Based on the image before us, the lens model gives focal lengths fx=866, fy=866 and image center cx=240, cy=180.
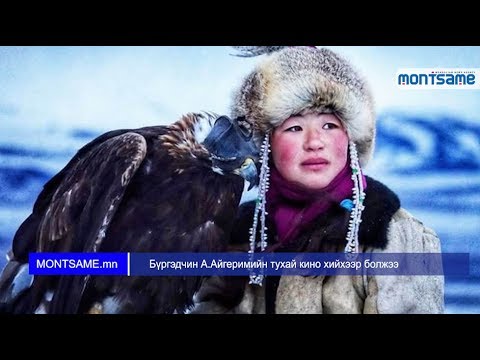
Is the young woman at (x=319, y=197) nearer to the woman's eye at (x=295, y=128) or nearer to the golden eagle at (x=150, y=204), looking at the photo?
the woman's eye at (x=295, y=128)

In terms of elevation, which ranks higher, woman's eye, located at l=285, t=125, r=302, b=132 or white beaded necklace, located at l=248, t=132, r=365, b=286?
woman's eye, located at l=285, t=125, r=302, b=132

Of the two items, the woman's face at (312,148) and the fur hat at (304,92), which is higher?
the fur hat at (304,92)

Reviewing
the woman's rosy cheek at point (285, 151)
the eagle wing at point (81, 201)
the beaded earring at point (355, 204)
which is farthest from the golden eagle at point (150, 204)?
the beaded earring at point (355, 204)

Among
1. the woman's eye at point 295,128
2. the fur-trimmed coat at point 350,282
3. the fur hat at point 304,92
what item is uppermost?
the fur hat at point 304,92

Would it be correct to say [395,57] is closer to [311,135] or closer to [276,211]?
[311,135]

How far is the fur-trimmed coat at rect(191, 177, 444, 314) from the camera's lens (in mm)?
4434

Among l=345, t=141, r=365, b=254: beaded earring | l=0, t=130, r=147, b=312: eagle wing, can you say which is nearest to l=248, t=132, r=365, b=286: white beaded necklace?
l=345, t=141, r=365, b=254: beaded earring

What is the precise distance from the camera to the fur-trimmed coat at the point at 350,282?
443 centimetres

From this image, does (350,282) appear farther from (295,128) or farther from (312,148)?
(295,128)

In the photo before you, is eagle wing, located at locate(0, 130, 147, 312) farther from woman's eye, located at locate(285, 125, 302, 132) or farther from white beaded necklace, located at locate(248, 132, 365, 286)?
woman's eye, located at locate(285, 125, 302, 132)

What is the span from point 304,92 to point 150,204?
0.98m

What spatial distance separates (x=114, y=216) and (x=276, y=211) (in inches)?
32.8

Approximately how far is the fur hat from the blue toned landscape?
6 cm

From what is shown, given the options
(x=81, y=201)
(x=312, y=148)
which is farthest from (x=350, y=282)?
(x=81, y=201)
